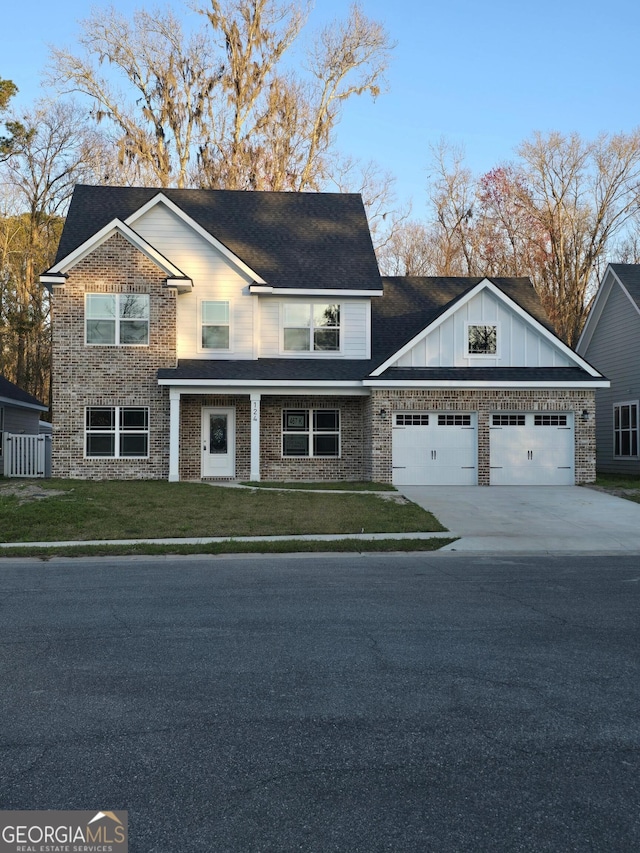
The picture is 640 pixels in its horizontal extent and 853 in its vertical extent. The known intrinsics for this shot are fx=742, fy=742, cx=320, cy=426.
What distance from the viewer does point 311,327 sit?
2506 centimetres

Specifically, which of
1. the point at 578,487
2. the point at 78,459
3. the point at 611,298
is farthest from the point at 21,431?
the point at 611,298

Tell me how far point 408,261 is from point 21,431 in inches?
973

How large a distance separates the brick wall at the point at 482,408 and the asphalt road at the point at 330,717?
552 inches

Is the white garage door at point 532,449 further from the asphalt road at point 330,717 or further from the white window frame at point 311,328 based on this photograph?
the asphalt road at point 330,717

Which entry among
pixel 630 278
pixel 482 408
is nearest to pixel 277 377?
pixel 482 408

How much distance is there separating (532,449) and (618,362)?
878cm

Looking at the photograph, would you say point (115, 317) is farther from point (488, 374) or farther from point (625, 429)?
point (625, 429)

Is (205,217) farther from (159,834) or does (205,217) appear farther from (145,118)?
(159,834)

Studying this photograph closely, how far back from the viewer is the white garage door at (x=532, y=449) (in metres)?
23.4

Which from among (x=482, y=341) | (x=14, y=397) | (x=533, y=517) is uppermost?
(x=482, y=341)

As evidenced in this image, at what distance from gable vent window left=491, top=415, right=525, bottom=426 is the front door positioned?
8.50 metres

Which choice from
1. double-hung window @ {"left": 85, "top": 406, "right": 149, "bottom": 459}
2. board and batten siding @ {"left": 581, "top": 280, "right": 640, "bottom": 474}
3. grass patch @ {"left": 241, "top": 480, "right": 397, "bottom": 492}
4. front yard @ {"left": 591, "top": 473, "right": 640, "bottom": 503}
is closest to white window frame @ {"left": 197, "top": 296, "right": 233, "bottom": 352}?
double-hung window @ {"left": 85, "top": 406, "right": 149, "bottom": 459}

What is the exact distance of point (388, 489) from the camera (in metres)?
21.1

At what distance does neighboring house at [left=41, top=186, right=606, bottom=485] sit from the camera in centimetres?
2316
